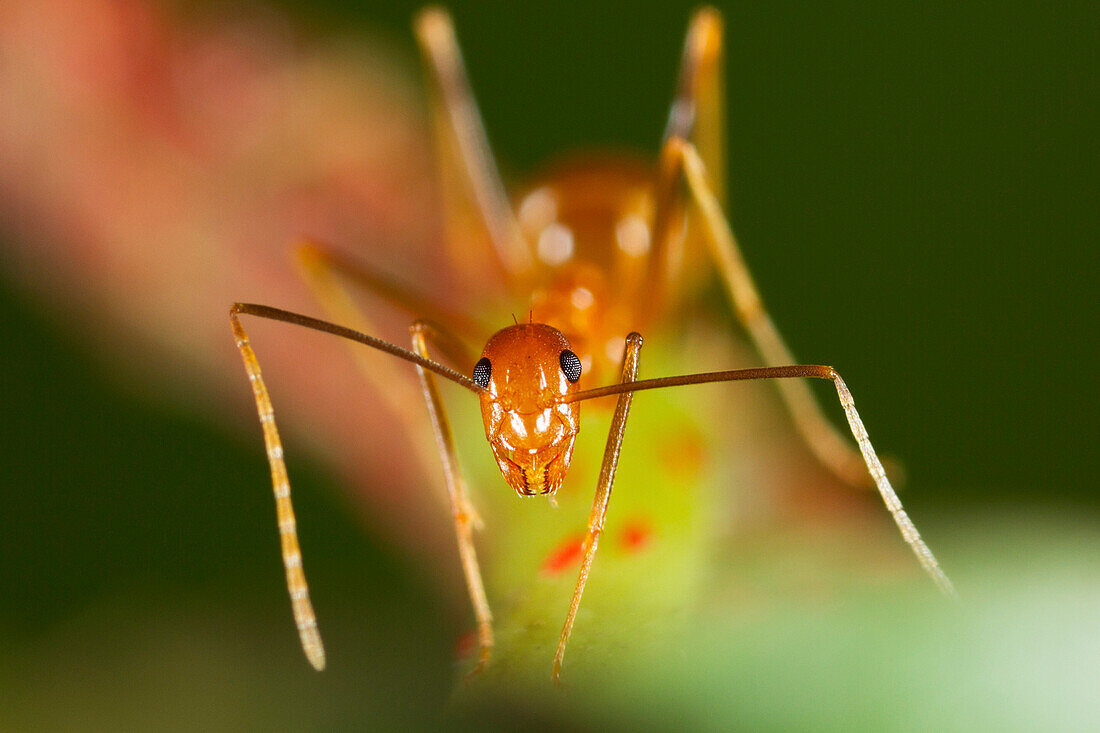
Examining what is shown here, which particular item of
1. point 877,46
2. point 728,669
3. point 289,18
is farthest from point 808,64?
point 728,669

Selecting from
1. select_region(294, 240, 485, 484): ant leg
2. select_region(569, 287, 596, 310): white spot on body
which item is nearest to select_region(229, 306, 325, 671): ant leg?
select_region(294, 240, 485, 484): ant leg

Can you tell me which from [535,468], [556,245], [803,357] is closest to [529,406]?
[535,468]

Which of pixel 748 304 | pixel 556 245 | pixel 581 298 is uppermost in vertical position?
pixel 556 245

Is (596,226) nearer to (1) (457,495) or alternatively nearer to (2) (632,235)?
(2) (632,235)

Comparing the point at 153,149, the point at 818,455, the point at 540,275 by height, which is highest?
the point at 540,275

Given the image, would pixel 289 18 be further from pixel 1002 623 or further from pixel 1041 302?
pixel 1002 623
